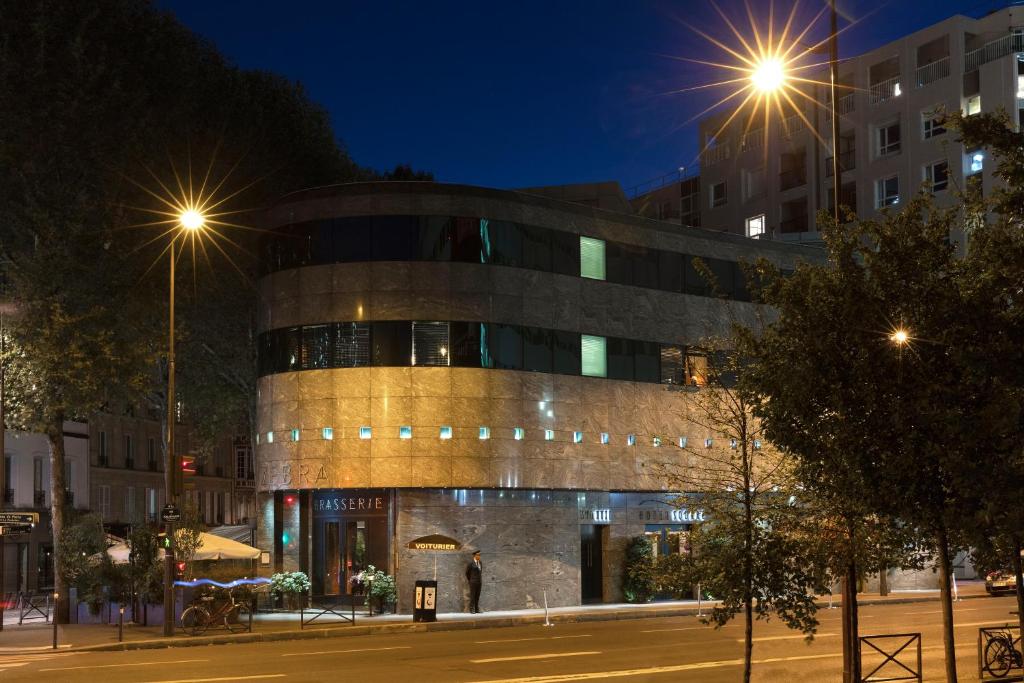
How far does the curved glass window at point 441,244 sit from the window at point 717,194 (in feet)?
126

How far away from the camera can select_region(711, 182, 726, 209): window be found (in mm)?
80688

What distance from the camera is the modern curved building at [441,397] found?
128 ft

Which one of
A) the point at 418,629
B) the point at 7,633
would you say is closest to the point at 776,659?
the point at 418,629

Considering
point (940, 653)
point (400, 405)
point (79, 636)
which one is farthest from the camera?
point (400, 405)

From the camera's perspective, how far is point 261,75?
55156mm

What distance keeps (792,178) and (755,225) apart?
4.37 m

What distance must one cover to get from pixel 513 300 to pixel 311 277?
263 inches

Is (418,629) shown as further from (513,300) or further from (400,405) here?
(513,300)

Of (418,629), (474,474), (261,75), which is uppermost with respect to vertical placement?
(261,75)

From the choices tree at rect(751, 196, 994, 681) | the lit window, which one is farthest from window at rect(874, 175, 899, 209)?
tree at rect(751, 196, 994, 681)

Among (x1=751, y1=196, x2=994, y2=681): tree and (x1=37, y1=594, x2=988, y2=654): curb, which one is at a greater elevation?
(x1=751, y1=196, x2=994, y2=681): tree

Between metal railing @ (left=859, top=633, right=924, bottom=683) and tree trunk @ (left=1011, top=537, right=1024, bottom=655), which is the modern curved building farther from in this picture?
tree trunk @ (left=1011, top=537, right=1024, bottom=655)

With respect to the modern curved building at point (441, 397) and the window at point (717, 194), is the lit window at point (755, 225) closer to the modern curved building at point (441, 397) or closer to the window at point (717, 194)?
the window at point (717, 194)

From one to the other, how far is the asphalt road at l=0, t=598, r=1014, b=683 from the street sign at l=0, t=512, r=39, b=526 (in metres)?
7.99
